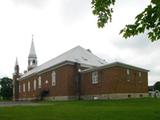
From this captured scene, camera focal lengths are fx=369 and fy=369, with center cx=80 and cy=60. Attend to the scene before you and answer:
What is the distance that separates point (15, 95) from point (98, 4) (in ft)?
286

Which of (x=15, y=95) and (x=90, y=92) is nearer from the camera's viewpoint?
(x=90, y=92)

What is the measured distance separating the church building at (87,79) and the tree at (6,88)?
4155 cm

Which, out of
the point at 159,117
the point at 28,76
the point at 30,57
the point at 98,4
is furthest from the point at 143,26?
the point at 30,57

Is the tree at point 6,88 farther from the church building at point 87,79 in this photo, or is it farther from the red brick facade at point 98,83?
the red brick facade at point 98,83

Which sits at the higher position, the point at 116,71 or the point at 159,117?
the point at 116,71

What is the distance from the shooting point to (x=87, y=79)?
5872 centimetres

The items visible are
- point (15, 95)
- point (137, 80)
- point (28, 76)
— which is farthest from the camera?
point (15, 95)

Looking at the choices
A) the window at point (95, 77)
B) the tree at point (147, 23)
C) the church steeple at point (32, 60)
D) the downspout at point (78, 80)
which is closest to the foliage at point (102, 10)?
the tree at point (147, 23)

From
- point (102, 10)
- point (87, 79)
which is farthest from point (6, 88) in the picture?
point (102, 10)

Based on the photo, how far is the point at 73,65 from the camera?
59.8m

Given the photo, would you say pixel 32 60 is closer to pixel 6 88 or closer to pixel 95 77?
pixel 6 88

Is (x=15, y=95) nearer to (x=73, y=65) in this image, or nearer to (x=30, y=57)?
(x=30, y=57)

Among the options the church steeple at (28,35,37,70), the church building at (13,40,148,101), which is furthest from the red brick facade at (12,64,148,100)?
the church steeple at (28,35,37,70)

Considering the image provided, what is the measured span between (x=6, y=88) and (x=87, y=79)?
64127 millimetres
